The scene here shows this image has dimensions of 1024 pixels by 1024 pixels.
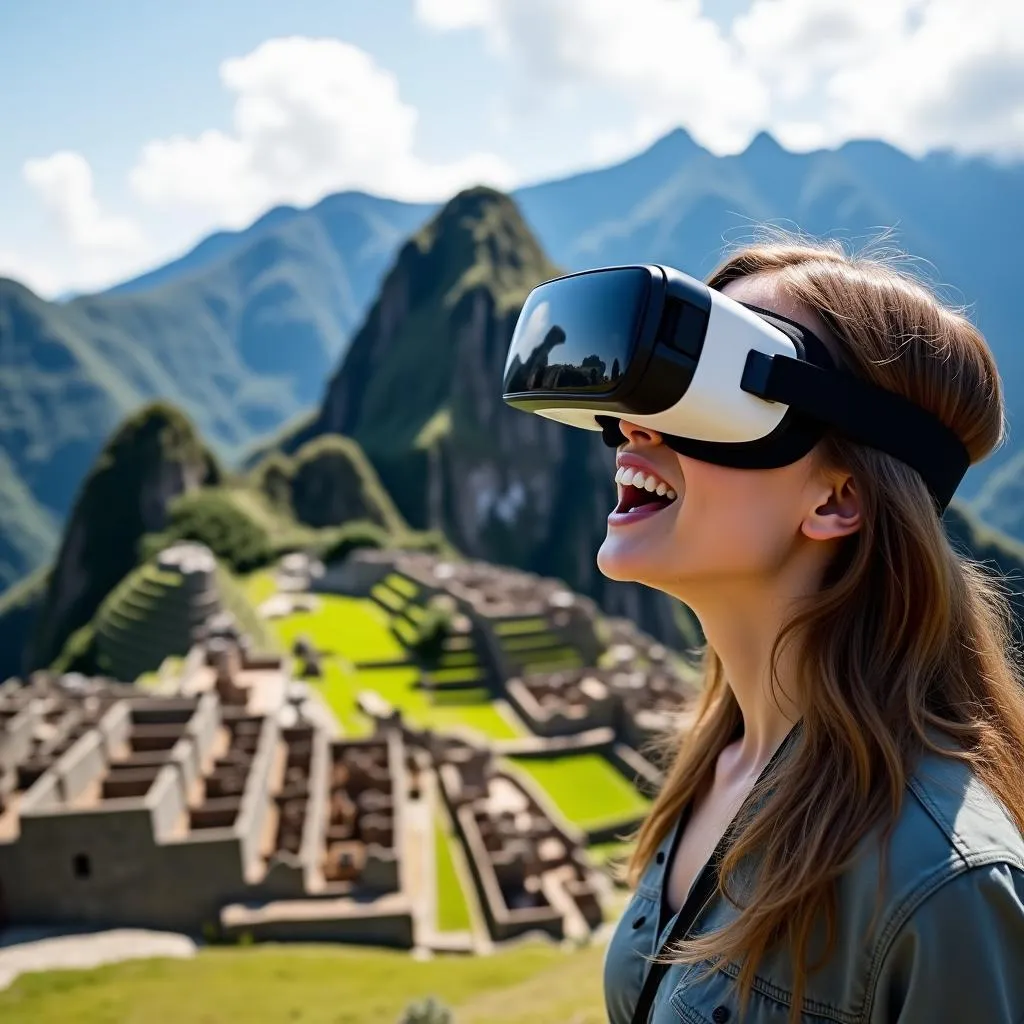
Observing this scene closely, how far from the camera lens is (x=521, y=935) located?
21078mm

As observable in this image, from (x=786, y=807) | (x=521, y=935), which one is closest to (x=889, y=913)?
(x=786, y=807)

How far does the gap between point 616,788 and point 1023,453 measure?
11926cm

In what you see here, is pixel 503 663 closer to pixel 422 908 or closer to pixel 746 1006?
pixel 422 908

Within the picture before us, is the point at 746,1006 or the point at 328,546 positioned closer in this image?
the point at 746,1006

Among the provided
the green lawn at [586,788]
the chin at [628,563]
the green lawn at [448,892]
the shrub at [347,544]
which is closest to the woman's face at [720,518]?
the chin at [628,563]

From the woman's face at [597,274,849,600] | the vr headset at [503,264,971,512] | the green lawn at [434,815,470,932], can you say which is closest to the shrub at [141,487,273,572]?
the green lawn at [434,815,470,932]

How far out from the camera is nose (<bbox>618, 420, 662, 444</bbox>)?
2613mm

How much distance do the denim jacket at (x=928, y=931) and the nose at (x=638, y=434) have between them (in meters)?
1.11

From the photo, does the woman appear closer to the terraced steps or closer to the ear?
the ear

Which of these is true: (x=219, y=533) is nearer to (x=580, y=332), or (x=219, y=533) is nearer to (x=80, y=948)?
(x=80, y=948)

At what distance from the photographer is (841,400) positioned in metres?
2.31

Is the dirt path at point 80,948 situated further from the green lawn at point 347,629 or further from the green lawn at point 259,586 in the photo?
the green lawn at point 259,586

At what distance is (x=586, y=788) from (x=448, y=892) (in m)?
10.2

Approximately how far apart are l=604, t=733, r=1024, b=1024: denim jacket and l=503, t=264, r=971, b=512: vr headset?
0.83m
